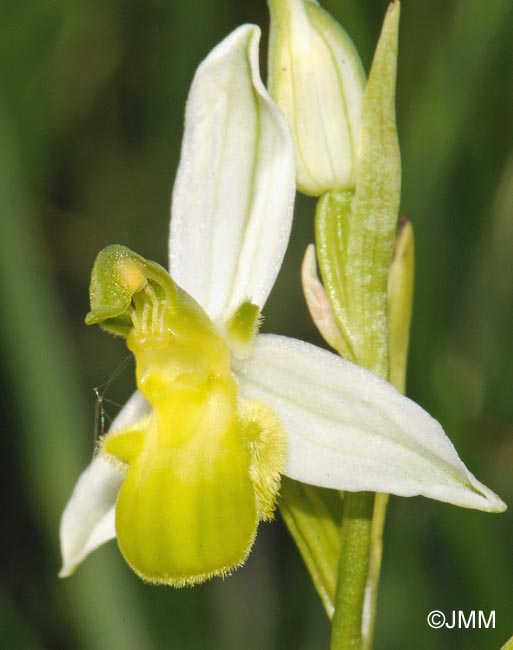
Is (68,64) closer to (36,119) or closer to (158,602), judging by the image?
(36,119)

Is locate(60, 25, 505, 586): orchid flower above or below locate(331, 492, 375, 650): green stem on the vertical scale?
above

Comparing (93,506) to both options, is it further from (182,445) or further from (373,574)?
(373,574)

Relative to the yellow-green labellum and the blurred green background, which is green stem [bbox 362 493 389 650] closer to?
the yellow-green labellum

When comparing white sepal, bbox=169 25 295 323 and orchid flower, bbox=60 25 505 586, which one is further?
white sepal, bbox=169 25 295 323

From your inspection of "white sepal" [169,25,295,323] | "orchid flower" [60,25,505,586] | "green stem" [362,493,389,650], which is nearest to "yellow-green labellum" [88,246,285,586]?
"orchid flower" [60,25,505,586]

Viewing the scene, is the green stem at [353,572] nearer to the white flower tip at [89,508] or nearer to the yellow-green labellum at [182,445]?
the yellow-green labellum at [182,445]

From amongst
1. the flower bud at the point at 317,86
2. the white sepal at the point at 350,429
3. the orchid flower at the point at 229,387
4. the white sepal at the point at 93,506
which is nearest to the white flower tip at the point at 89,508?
the white sepal at the point at 93,506
